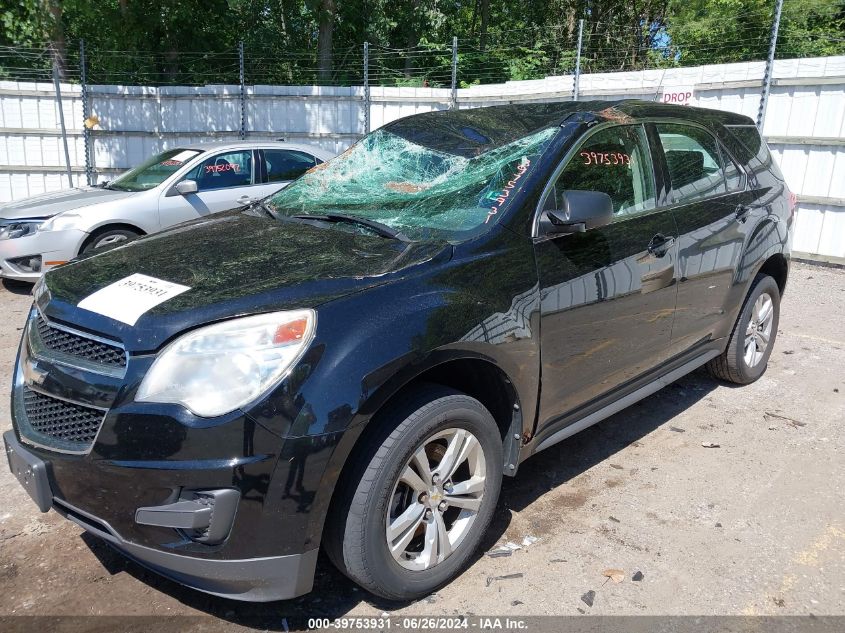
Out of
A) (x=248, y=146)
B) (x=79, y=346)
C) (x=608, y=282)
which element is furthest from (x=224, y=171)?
(x=79, y=346)

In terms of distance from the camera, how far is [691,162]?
4.24 meters

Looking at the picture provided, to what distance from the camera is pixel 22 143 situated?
12.6 meters

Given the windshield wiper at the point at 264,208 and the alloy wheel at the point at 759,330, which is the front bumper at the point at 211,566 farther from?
the alloy wheel at the point at 759,330

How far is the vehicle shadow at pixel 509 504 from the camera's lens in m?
2.78

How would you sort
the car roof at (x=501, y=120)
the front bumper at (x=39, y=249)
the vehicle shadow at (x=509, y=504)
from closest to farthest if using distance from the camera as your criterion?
the vehicle shadow at (x=509, y=504)
the car roof at (x=501, y=120)
the front bumper at (x=39, y=249)

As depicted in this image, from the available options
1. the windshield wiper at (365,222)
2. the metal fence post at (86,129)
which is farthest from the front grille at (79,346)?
the metal fence post at (86,129)

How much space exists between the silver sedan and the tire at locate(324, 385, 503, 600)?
542 cm

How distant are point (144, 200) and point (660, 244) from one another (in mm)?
5798

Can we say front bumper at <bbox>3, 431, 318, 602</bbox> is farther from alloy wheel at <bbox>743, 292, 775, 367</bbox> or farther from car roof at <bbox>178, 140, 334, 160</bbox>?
car roof at <bbox>178, 140, 334, 160</bbox>

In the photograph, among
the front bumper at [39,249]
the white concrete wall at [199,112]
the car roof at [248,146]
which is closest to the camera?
the front bumper at [39,249]

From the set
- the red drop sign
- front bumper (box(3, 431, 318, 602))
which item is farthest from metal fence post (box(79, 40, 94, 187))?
front bumper (box(3, 431, 318, 602))

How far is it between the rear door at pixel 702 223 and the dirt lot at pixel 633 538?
67cm

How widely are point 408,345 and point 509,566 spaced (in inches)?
46.4

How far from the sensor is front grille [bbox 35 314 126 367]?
2.41 m
